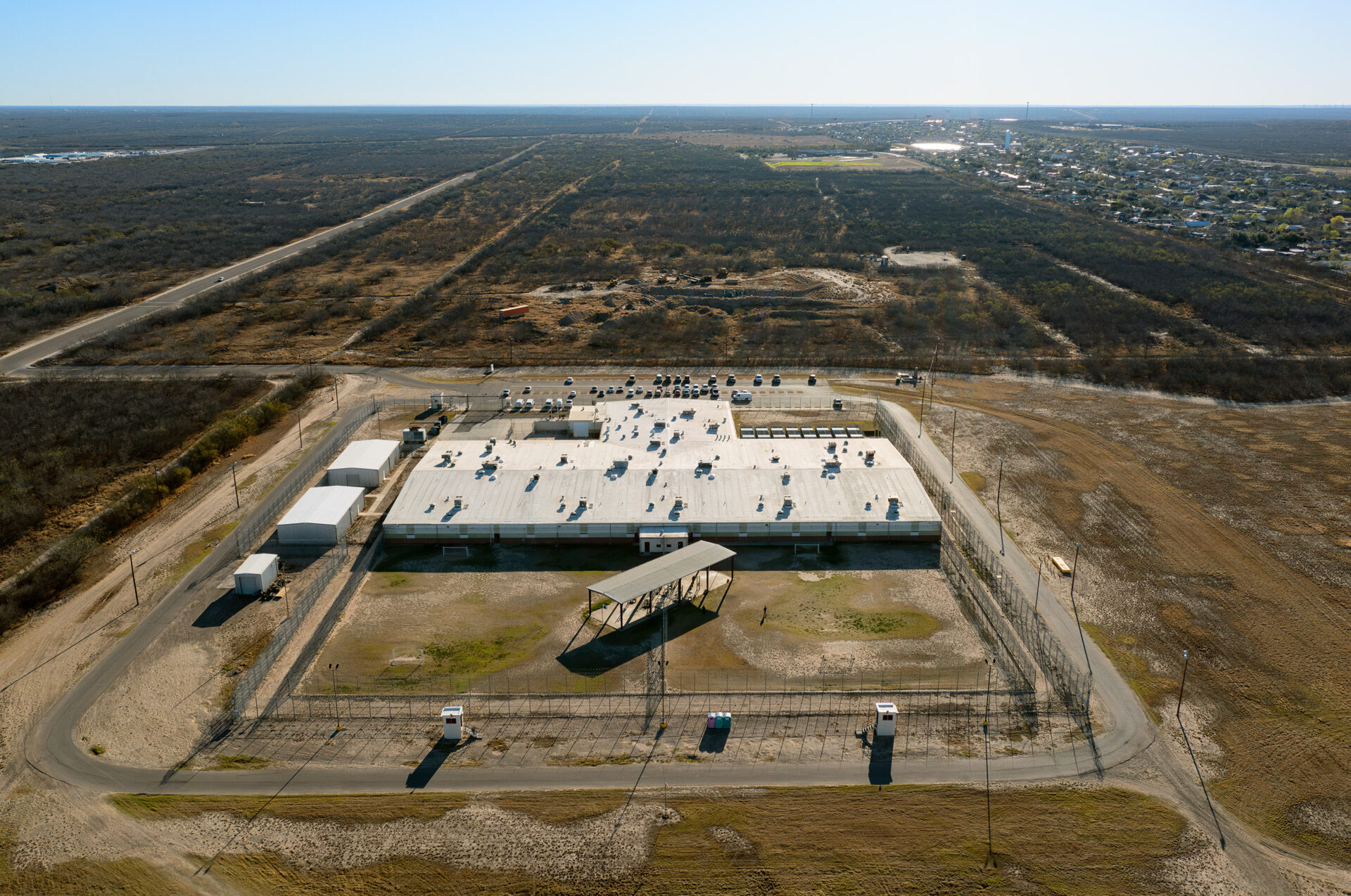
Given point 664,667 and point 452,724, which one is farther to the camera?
point 664,667

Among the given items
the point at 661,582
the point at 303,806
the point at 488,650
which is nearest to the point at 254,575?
the point at 488,650

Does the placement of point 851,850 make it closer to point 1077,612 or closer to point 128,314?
point 1077,612

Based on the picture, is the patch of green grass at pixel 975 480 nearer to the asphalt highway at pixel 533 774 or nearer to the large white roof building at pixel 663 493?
the large white roof building at pixel 663 493

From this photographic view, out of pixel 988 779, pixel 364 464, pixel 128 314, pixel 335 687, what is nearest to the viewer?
pixel 988 779

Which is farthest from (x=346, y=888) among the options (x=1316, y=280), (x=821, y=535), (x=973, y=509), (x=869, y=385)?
(x=1316, y=280)

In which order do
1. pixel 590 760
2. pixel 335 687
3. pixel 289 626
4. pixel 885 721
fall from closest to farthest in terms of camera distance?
pixel 590 760, pixel 885 721, pixel 335 687, pixel 289 626

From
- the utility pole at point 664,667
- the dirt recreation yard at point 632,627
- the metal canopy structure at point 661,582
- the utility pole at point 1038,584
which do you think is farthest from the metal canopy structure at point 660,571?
the utility pole at point 1038,584
